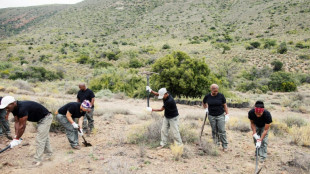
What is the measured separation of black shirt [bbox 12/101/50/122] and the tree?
10654mm

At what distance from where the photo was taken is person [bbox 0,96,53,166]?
15.0 feet

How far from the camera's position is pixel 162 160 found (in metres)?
5.76

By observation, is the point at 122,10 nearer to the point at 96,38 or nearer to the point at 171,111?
the point at 96,38

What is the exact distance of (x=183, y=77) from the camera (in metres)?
15.1

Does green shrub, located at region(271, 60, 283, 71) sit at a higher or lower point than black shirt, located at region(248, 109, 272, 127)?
higher

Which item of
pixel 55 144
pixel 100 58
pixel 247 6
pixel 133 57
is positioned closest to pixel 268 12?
pixel 247 6

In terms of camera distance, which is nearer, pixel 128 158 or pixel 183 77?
pixel 128 158

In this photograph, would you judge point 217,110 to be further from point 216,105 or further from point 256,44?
point 256,44

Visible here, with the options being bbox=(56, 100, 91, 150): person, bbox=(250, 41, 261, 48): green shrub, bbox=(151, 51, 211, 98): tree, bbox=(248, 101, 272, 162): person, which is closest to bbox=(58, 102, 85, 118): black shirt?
bbox=(56, 100, 91, 150): person

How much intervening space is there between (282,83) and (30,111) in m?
21.5

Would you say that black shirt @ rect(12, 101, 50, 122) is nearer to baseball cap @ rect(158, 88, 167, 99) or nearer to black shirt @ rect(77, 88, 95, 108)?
black shirt @ rect(77, 88, 95, 108)

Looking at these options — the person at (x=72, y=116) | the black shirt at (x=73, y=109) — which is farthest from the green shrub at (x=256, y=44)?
the black shirt at (x=73, y=109)

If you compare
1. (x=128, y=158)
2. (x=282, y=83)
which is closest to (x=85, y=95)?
(x=128, y=158)

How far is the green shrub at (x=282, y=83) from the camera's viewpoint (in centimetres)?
1950
